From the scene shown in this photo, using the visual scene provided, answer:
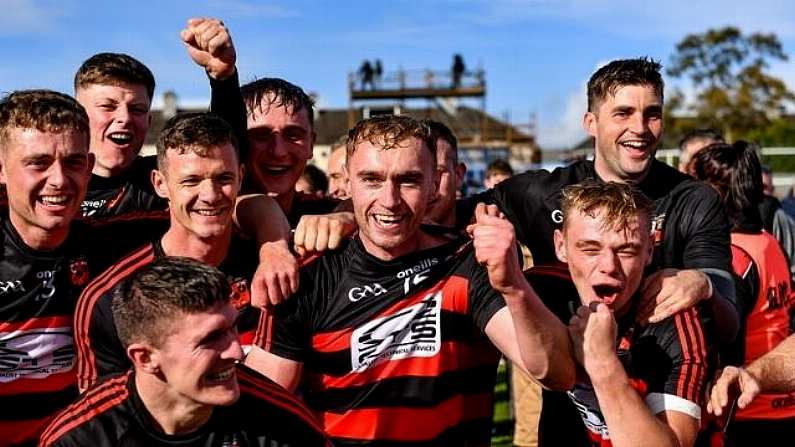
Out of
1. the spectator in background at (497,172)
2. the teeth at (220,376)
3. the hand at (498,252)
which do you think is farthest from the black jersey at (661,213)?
the spectator in background at (497,172)

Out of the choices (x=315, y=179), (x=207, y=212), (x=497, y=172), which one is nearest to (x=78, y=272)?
(x=207, y=212)

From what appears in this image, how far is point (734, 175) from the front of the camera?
573 centimetres

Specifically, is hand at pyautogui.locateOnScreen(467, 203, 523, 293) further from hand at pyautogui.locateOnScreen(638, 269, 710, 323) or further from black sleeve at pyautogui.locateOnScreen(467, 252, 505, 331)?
hand at pyautogui.locateOnScreen(638, 269, 710, 323)

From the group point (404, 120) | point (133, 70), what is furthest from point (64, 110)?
point (404, 120)

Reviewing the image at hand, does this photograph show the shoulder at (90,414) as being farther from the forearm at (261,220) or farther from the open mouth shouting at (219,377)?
the forearm at (261,220)

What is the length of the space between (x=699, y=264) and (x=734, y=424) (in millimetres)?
1549

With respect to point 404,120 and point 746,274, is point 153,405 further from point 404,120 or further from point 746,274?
point 746,274

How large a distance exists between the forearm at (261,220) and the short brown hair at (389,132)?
42 centimetres

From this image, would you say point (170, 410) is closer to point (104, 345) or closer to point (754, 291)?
point (104, 345)

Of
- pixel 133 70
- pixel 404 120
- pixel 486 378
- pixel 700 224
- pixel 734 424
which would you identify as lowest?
pixel 734 424

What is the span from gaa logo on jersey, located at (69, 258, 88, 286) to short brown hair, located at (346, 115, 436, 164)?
116cm

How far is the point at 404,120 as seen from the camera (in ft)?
12.7

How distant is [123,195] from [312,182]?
422cm

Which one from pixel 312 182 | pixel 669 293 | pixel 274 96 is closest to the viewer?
pixel 669 293
